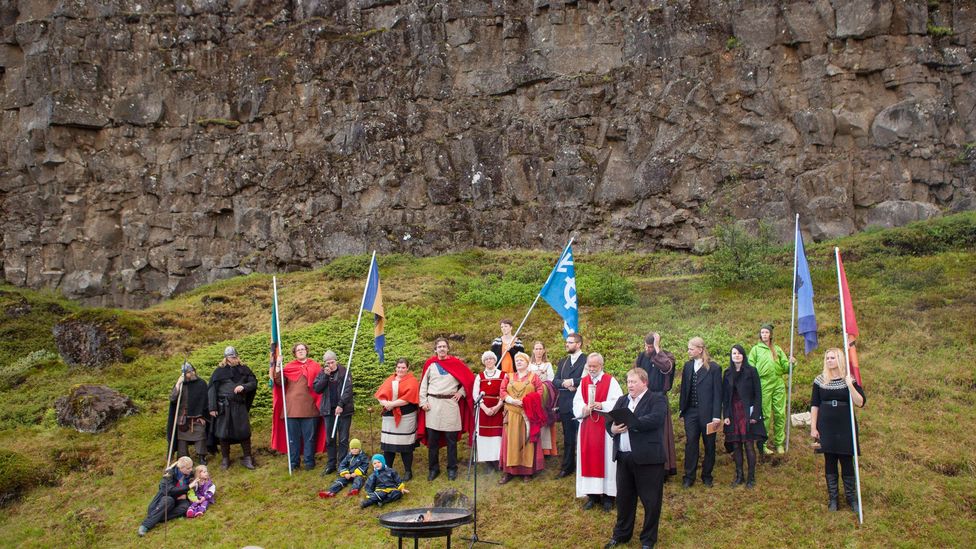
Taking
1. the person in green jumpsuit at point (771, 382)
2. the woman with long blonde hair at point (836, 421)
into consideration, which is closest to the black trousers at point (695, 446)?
the person in green jumpsuit at point (771, 382)

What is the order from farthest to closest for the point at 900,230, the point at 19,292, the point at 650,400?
the point at 19,292 → the point at 900,230 → the point at 650,400

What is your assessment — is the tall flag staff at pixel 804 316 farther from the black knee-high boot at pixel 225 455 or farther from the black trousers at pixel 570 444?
the black knee-high boot at pixel 225 455

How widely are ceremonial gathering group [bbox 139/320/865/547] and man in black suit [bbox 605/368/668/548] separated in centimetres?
1

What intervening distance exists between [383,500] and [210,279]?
915 inches

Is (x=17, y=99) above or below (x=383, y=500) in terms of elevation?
above

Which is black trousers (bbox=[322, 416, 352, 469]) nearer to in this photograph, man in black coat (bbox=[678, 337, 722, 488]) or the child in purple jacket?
the child in purple jacket

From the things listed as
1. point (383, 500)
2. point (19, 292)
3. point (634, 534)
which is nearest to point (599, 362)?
point (634, 534)

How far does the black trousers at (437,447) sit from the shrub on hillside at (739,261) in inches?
456

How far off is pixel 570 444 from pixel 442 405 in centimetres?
188

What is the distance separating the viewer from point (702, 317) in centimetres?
1977

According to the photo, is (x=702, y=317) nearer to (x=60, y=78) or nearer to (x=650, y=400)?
(x=650, y=400)

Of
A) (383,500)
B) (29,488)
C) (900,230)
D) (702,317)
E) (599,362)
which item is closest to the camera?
(599,362)

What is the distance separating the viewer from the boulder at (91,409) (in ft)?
53.9

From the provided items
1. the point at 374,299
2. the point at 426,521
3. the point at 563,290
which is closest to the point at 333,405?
the point at 374,299
